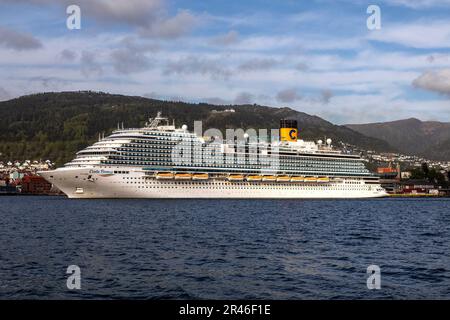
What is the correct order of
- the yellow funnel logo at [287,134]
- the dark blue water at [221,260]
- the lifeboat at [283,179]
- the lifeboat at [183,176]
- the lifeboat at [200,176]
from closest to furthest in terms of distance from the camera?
the dark blue water at [221,260]
the lifeboat at [183,176]
the lifeboat at [200,176]
the lifeboat at [283,179]
the yellow funnel logo at [287,134]

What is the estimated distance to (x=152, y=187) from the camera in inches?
4274

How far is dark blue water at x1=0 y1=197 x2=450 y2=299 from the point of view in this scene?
24.9 m

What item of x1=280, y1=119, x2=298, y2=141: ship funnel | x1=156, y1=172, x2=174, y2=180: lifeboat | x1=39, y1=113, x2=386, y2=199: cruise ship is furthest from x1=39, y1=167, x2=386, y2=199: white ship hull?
x1=280, y1=119, x2=298, y2=141: ship funnel

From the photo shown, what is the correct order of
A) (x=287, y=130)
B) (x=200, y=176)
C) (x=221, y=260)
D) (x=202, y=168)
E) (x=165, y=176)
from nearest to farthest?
(x=221, y=260) < (x=165, y=176) < (x=200, y=176) < (x=202, y=168) < (x=287, y=130)

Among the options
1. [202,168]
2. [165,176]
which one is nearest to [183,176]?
[165,176]

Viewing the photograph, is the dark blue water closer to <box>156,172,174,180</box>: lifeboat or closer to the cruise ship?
the cruise ship

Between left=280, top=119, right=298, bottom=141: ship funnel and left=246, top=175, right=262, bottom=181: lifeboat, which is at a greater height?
left=280, top=119, right=298, bottom=141: ship funnel

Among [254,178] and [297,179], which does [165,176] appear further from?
[297,179]

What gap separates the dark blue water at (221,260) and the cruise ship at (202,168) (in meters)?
49.9

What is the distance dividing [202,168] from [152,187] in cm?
1300

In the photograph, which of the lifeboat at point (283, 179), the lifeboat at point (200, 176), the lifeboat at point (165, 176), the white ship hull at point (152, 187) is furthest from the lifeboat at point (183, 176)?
the lifeboat at point (283, 179)

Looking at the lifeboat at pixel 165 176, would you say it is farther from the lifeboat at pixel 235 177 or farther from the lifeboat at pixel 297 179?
the lifeboat at pixel 297 179

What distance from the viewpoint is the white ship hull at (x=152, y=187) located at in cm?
10369
